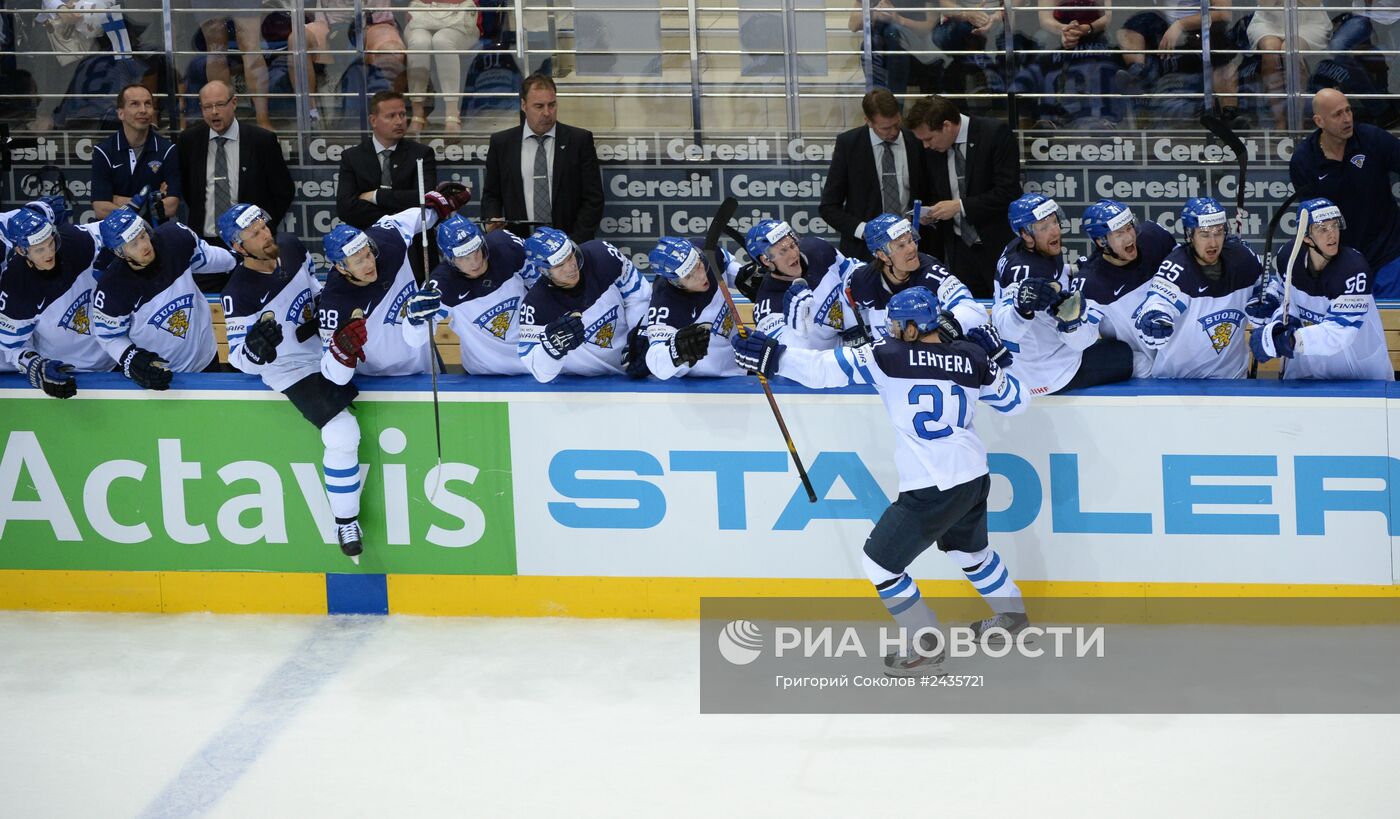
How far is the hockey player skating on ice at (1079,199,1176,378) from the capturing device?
6.90m

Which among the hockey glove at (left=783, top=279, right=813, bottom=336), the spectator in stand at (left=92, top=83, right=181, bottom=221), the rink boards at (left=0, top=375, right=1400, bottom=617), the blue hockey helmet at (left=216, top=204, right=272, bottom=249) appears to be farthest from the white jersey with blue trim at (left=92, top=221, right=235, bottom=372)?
the hockey glove at (left=783, top=279, right=813, bottom=336)

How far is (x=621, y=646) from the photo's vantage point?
6832 millimetres

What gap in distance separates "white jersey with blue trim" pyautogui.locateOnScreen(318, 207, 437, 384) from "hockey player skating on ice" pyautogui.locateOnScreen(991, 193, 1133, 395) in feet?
7.92

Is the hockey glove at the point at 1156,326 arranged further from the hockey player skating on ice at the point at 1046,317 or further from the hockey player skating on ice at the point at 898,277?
the hockey player skating on ice at the point at 898,277

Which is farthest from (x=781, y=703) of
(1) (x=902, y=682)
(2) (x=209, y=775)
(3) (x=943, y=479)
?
(2) (x=209, y=775)

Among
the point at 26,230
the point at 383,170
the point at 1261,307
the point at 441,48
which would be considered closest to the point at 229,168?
the point at 383,170

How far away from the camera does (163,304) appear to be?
7430 millimetres

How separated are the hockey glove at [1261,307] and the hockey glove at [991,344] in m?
1.21

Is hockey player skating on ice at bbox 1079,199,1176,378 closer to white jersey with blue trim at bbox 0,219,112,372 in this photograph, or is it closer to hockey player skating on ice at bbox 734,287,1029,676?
hockey player skating on ice at bbox 734,287,1029,676

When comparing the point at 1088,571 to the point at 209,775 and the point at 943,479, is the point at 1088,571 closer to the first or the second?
the point at 943,479

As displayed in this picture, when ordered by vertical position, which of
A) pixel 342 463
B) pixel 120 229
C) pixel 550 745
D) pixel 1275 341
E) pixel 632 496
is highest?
pixel 120 229

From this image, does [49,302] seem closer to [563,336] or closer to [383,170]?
[383,170]

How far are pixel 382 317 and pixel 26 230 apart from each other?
5.27 ft

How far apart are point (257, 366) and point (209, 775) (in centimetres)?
194
